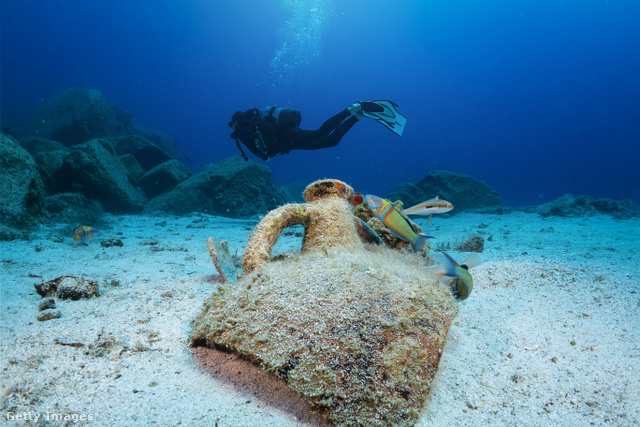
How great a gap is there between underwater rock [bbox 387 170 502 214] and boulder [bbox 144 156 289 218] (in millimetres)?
6595

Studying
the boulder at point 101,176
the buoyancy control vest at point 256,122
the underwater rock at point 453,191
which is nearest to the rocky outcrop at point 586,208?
the underwater rock at point 453,191

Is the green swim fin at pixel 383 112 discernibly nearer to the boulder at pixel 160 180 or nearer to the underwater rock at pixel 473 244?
the underwater rock at pixel 473 244

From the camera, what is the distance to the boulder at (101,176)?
8.90 m

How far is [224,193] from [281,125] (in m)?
5.06

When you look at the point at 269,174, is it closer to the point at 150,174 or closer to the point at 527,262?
the point at 150,174

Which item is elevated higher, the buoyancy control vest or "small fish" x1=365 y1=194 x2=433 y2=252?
the buoyancy control vest

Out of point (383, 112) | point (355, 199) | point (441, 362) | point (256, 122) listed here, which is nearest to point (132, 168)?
point (256, 122)

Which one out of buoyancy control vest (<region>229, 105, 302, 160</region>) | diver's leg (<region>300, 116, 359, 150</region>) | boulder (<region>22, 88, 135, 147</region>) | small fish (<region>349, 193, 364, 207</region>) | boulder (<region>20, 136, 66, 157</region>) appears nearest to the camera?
small fish (<region>349, 193, 364, 207</region>)

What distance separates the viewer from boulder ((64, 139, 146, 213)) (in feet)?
29.2

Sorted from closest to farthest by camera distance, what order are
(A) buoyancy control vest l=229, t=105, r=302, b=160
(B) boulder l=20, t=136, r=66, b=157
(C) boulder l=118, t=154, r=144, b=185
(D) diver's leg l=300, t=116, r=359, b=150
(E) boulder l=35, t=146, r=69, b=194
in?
(E) boulder l=35, t=146, r=69, b=194
(A) buoyancy control vest l=229, t=105, r=302, b=160
(D) diver's leg l=300, t=116, r=359, b=150
(B) boulder l=20, t=136, r=66, b=157
(C) boulder l=118, t=154, r=144, b=185

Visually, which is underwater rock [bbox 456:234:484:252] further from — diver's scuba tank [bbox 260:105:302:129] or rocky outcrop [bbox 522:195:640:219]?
rocky outcrop [bbox 522:195:640:219]

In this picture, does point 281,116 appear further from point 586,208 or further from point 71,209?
point 586,208

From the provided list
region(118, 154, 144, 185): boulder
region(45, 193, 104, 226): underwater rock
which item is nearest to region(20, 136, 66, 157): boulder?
region(118, 154, 144, 185): boulder

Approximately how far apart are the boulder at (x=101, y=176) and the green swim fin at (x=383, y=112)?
350 inches
